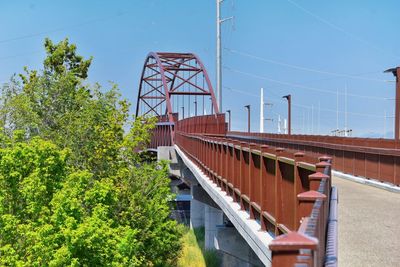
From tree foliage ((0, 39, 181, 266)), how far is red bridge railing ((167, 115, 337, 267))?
6.02 m

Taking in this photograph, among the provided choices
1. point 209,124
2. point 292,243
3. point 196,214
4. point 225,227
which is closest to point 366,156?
point 225,227

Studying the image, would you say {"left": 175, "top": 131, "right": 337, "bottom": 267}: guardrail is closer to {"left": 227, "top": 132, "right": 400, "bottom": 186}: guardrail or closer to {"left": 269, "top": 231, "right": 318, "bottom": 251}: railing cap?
{"left": 269, "top": 231, "right": 318, "bottom": 251}: railing cap

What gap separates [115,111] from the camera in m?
31.0

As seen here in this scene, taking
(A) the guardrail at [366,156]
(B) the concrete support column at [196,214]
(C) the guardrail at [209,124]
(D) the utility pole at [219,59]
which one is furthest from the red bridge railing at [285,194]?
(B) the concrete support column at [196,214]

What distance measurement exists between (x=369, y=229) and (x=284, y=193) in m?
2.89

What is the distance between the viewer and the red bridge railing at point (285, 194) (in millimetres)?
2492

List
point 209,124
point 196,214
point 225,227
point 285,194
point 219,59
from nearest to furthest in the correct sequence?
point 285,194, point 225,227, point 219,59, point 209,124, point 196,214

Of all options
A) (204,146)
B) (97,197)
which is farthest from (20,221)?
(204,146)

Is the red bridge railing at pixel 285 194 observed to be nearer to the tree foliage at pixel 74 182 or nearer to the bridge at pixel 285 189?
the bridge at pixel 285 189

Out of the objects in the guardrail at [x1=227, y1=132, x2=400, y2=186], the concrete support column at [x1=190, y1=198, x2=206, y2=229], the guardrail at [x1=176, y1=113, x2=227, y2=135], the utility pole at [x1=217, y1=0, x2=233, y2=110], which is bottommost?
the concrete support column at [x1=190, y1=198, x2=206, y2=229]

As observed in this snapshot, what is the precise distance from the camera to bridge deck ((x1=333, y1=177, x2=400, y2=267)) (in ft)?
23.9

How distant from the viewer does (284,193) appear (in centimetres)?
733

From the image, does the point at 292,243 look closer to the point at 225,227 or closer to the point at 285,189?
the point at 285,189

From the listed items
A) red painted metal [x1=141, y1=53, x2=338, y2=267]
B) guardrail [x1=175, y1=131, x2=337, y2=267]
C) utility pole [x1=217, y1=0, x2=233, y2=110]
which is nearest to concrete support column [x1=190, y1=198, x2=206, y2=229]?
utility pole [x1=217, y1=0, x2=233, y2=110]
